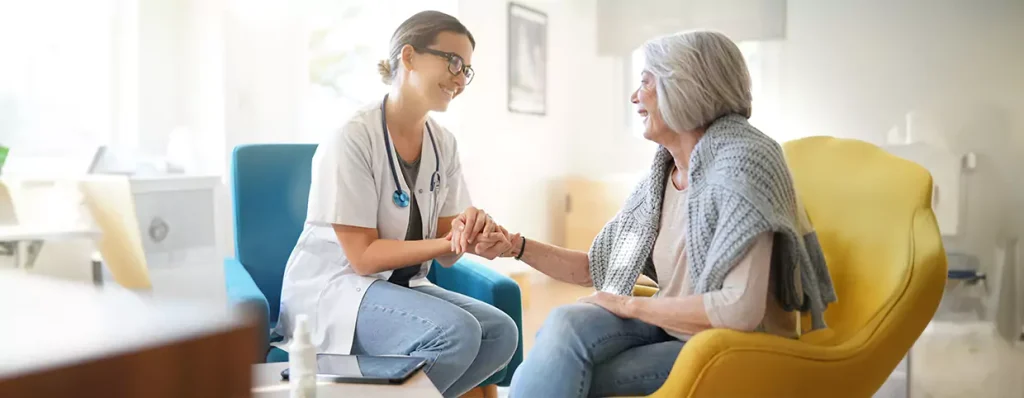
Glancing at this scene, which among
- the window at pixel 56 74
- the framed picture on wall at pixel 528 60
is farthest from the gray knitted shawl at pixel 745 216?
the framed picture on wall at pixel 528 60

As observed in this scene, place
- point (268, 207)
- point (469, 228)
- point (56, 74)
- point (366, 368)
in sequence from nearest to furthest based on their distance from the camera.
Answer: point (366, 368), point (469, 228), point (268, 207), point (56, 74)

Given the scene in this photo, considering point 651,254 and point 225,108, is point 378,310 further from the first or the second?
point 225,108

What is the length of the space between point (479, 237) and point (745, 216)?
66cm

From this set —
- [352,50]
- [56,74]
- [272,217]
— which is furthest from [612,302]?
[352,50]

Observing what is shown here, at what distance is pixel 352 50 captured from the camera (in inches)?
154

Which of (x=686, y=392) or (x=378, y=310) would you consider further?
(x=378, y=310)

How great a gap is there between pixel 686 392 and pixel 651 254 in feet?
1.17

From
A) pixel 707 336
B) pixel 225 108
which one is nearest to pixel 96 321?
pixel 707 336

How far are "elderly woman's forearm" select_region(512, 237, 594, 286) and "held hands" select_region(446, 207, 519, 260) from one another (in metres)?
0.07

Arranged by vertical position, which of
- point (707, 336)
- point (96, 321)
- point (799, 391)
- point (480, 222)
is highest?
point (96, 321)

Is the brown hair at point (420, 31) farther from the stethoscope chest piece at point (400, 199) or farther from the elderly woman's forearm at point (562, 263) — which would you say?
the elderly woman's forearm at point (562, 263)

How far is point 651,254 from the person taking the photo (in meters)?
1.48

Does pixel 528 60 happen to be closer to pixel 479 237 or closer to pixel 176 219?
pixel 176 219

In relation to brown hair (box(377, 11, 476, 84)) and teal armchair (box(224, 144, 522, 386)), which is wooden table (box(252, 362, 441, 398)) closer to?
teal armchair (box(224, 144, 522, 386))
